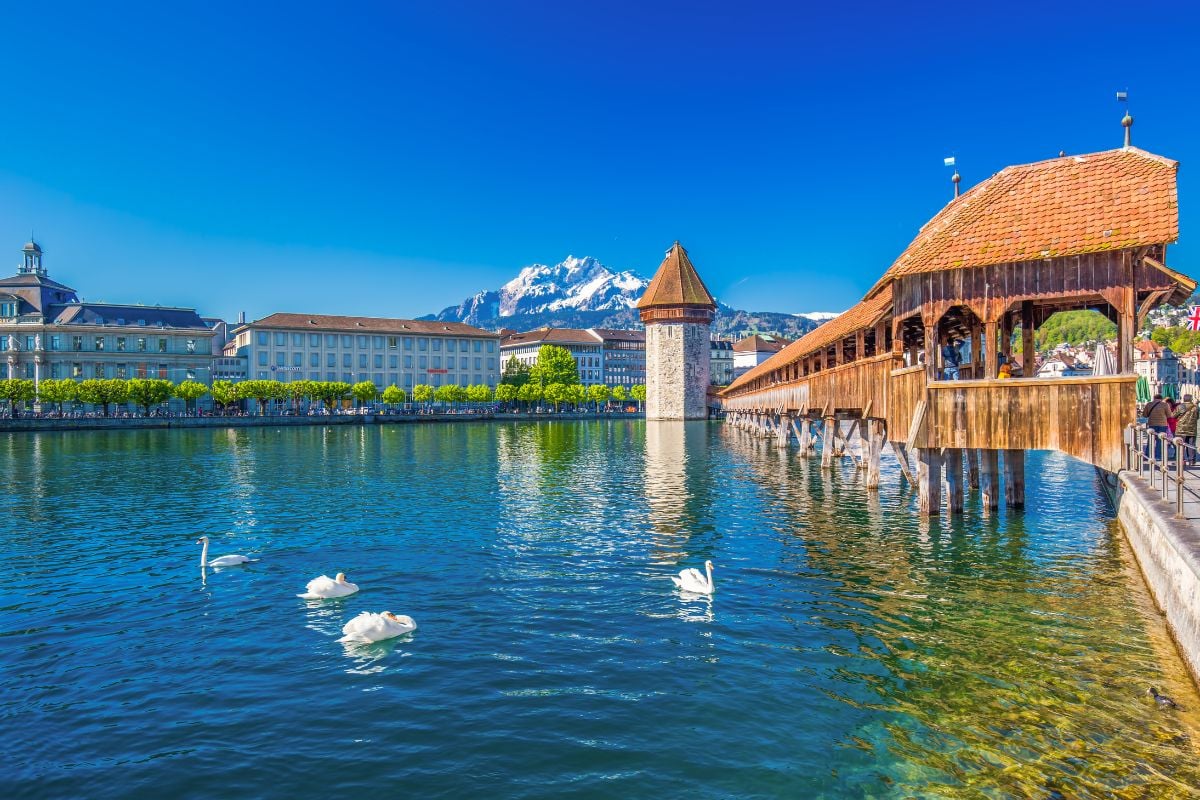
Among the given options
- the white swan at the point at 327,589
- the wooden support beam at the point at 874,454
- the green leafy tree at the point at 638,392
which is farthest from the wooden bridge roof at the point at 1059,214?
the green leafy tree at the point at 638,392

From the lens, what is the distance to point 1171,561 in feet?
34.3

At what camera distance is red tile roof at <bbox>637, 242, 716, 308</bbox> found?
115 metres

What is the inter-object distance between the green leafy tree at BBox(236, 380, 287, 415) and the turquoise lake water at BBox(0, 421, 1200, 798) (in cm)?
8595

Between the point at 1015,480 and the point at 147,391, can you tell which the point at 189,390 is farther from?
→ the point at 1015,480

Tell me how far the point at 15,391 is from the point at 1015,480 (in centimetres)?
9855

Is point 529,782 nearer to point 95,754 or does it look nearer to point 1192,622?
point 95,754

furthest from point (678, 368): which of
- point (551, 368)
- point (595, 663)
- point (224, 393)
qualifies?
point (595, 663)

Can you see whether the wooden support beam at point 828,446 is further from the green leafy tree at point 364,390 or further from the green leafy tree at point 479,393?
the green leafy tree at point 479,393

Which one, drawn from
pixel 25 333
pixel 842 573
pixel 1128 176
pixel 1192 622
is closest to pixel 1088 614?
pixel 1192 622

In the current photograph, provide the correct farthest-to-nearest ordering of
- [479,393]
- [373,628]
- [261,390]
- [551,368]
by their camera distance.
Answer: [551,368]
[479,393]
[261,390]
[373,628]

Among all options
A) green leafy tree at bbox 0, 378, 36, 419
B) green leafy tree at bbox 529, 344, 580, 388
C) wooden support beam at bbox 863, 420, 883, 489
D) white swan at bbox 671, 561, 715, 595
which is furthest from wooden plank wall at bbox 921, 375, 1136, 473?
green leafy tree at bbox 529, 344, 580, 388

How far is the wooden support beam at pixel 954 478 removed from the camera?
67.8 ft

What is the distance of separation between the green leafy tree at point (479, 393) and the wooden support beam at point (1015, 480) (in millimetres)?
111314

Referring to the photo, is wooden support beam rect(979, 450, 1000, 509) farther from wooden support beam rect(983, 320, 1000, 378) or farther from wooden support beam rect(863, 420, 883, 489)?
wooden support beam rect(863, 420, 883, 489)
